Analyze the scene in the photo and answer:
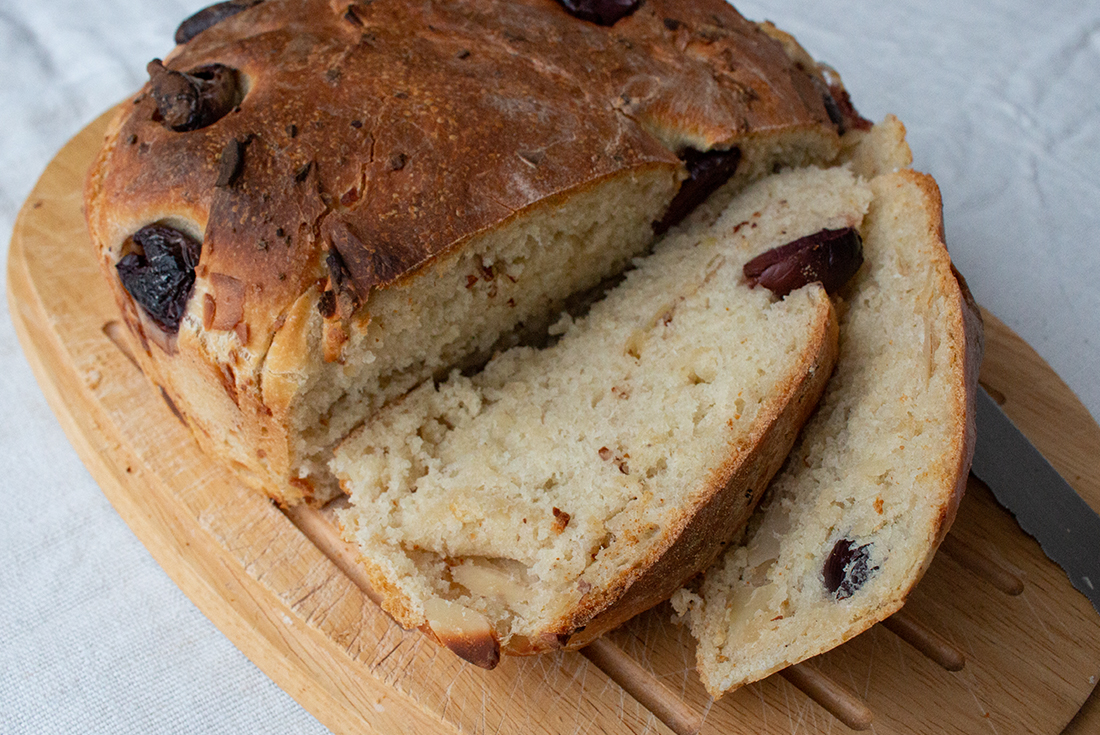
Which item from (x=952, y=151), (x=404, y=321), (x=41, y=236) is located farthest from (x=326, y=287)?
(x=952, y=151)

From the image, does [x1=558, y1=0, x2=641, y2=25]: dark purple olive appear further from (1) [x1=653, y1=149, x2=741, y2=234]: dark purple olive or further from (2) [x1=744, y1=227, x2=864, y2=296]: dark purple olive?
(2) [x1=744, y1=227, x2=864, y2=296]: dark purple olive

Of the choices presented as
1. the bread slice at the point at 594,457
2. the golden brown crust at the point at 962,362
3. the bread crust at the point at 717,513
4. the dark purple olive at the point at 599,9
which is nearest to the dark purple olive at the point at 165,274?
the bread slice at the point at 594,457

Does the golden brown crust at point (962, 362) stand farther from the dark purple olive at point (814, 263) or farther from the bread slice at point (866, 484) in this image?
the dark purple olive at point (814, 263)

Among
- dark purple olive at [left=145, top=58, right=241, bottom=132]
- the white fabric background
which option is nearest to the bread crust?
the white fabric background

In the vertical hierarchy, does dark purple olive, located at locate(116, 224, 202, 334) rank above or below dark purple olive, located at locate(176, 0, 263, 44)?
below

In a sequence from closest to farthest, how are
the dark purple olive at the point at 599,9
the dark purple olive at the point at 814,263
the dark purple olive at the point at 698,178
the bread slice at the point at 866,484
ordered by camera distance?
the bread slice at the point at 866,484
the dark purple olive at the point at 814,263
the dark purple olive at the point at 698,178
the dark purple olive at the point at 599,9

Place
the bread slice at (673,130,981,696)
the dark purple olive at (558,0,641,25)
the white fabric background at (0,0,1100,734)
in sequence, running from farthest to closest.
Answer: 1. the dark purple olive at (558,0,641,25)
2. the white fabric background at (0,0,1100,734)
3. the bread slice at (673,130,981,696)

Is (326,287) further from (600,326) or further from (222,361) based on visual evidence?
(600,326)
